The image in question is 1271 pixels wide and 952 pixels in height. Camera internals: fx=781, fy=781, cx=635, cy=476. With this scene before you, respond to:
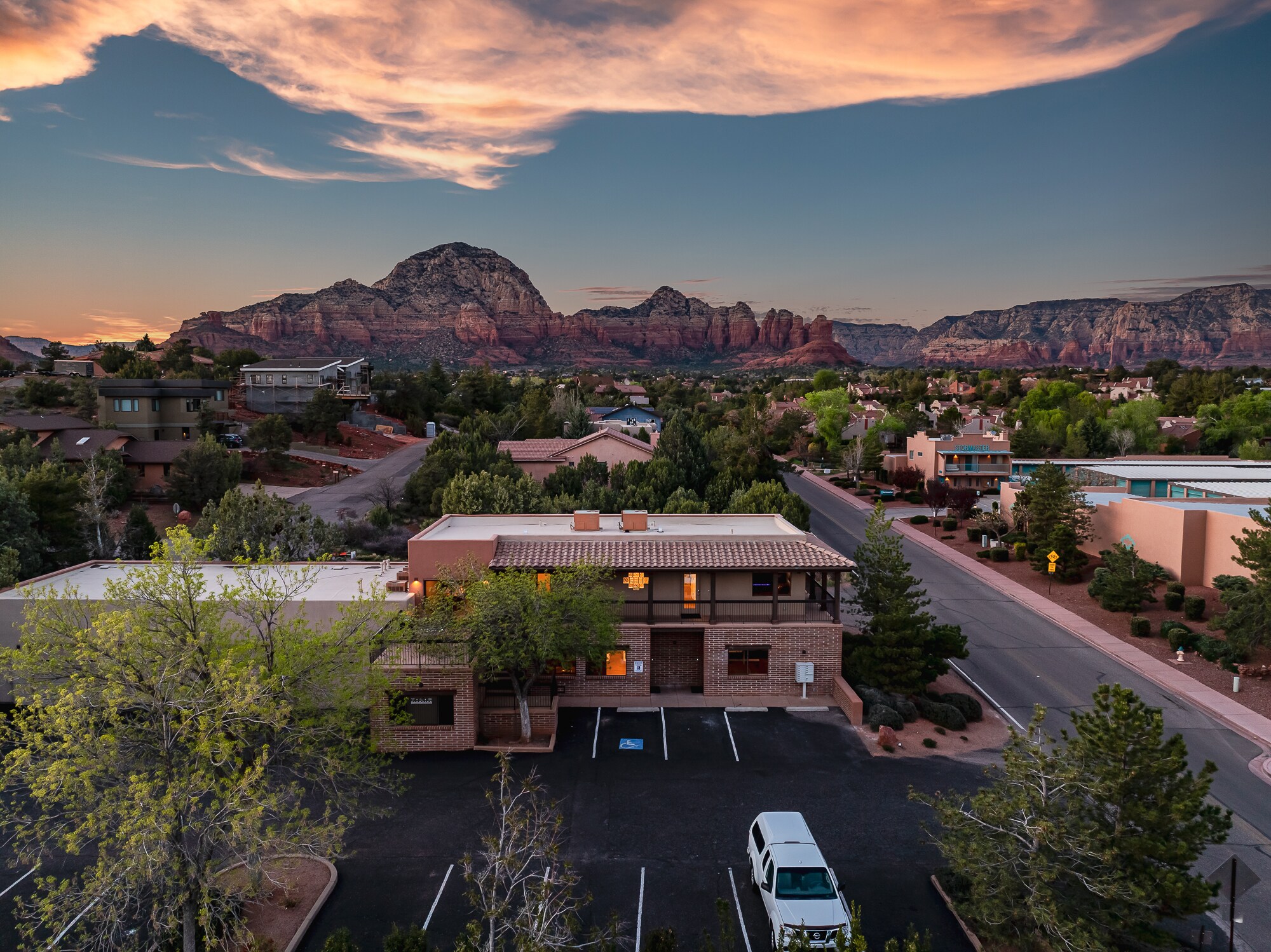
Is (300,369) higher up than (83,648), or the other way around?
(300,369)

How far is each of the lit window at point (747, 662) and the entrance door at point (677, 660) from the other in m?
1.18

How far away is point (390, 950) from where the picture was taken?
44.1 feet

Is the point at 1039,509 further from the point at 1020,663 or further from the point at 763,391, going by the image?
the point at 763,391

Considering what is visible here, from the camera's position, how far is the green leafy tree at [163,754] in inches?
484

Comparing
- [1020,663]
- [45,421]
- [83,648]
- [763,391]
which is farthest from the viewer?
[763,391]

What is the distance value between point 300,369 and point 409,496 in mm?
48569

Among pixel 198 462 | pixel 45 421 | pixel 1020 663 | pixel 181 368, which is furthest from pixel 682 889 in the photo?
pixel 181 368

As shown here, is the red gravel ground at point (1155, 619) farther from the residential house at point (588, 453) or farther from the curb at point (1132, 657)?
the residential house at point (588, 453)

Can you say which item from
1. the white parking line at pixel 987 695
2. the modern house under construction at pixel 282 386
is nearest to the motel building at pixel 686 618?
the white parking line at pixel 987 695

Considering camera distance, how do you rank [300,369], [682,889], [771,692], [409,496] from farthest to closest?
[300,369]
[409,496]
[771,692]
[682,889]

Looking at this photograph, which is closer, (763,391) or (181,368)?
(181,368)

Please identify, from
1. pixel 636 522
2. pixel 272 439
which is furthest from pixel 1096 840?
pixel 272 439

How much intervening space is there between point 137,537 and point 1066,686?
44.7 m

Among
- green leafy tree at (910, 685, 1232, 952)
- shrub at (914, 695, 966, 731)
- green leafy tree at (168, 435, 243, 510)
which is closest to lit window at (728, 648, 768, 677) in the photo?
shrub at (914, 695, 966, 731)
